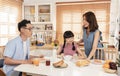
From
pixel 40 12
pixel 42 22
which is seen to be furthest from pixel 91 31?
pixel 40 12

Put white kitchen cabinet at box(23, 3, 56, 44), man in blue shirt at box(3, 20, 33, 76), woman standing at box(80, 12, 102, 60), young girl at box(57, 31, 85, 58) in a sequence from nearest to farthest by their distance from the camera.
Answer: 1. man in blue shirt at box(3, 20, 33, 76)
2. woman standing at box(80, 12, 102, 60)
3. young girl at box(57, 31, 85, 58)
4. white kitchen cabinet at box(23, 3, 56, 44)

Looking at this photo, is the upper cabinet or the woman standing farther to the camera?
the upper cabinet

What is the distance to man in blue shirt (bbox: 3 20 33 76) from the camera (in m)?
1.95

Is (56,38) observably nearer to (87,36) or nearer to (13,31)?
(13,31)

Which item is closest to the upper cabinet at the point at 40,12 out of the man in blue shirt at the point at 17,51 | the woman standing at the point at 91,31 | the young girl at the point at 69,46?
the young girl at the point at 69,46

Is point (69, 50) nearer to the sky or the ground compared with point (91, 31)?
nearer to the ground

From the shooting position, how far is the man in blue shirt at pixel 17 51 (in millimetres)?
1948

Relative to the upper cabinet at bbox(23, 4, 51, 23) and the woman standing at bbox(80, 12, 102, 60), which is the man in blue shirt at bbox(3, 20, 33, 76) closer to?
the woman standing at bbox(80, 12, 102, 60)

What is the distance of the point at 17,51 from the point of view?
81.3 inches

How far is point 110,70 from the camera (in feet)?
5.38

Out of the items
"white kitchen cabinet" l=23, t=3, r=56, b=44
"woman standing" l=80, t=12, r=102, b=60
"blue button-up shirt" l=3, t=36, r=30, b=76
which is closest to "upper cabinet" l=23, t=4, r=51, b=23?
"white kitchen cabinet" l=23, t=3, r=56, b=44

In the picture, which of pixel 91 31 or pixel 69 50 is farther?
pixel 69 50

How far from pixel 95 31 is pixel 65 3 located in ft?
7.67

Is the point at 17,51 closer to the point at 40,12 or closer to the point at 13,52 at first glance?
the point at 13,52
